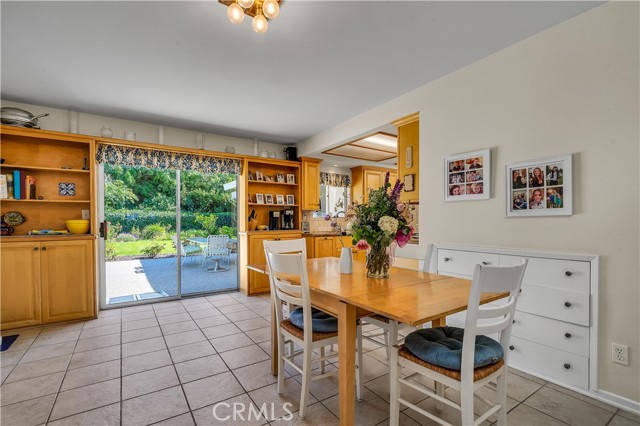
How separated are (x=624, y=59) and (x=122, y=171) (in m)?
5.28

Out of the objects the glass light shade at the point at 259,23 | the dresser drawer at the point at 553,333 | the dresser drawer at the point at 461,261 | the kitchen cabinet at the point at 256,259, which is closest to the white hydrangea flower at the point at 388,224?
the dresser drawer at the point at 461,261

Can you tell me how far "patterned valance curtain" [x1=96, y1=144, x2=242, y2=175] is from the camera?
12.8 feet

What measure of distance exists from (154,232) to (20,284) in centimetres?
152

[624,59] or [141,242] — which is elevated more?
[624,59]

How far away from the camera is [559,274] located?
209cm

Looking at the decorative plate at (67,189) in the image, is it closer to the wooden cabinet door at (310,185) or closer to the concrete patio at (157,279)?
the concrete patio at (157,279)

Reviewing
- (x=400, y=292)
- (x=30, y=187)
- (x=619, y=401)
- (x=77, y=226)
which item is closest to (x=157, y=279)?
(x=77, y=226)

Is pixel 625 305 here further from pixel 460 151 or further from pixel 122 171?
pixel 122 171

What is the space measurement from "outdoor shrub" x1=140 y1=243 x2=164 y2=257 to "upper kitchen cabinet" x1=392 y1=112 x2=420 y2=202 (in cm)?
362

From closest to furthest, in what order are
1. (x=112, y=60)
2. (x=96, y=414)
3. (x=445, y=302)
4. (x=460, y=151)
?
(x=445, y=302), (x=96, y=414), (x=112, y=60), (x=460, y=151)

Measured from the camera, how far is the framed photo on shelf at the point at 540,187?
2.12 m

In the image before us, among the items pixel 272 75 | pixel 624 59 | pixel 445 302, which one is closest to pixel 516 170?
pixel 624 59

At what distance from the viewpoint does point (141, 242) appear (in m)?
4.38

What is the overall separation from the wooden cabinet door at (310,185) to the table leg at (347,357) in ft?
12.6
